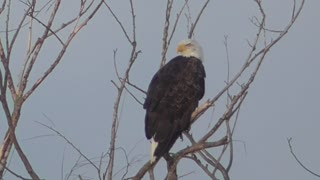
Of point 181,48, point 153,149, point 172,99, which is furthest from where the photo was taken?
point 181,48

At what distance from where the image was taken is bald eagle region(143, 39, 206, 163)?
14.1 feet

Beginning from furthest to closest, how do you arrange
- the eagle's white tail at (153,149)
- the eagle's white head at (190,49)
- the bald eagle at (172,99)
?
the eagle's white head at (190,49) < the bald eagle at (172,99) < the eagle's white tail at (153,149)

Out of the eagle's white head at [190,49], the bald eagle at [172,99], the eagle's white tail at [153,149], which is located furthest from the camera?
the eagle's white head at [190,49]

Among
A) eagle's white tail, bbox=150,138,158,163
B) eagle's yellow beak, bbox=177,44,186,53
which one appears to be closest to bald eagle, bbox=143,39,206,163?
eagle's white tail, bbox=150,138,158,163

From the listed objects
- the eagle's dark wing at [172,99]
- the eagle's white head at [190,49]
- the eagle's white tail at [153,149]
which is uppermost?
the eagle's white head at [190,49]

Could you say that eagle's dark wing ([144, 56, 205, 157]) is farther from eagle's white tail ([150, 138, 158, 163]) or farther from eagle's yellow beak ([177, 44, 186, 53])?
eagle's yellow beak ([177, 44, 186, 53])

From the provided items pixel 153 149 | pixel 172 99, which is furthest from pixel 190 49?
pixel 153 149

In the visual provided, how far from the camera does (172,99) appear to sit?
4.49 m

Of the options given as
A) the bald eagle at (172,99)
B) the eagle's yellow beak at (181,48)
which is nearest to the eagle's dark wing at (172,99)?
the bald eagle at (172,99)

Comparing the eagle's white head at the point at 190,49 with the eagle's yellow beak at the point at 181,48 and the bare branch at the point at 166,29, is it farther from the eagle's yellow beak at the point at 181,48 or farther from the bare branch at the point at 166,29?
the bare branch at the point at 166,29

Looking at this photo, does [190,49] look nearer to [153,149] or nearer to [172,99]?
[172,99]

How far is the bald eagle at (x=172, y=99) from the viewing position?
430 centimetres

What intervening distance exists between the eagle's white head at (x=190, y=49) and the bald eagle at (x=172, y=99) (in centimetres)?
13

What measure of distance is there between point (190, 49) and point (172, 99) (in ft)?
1.90
